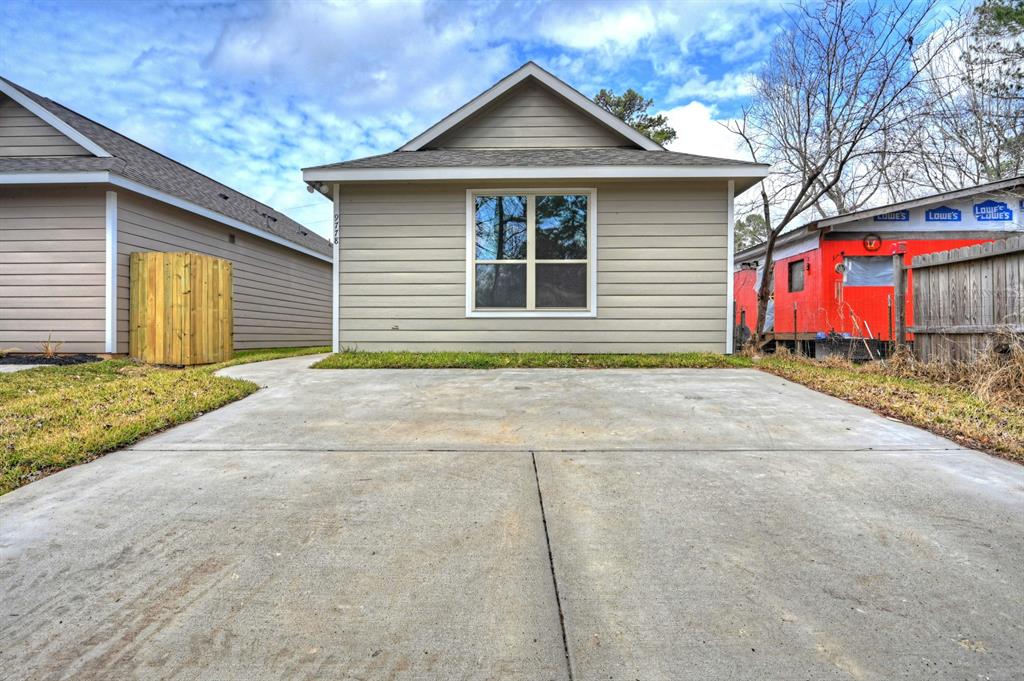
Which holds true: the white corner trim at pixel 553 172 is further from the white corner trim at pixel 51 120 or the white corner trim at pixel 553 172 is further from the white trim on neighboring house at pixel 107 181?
the white corner trim at pixel 51 120

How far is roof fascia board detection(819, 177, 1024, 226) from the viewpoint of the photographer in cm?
941

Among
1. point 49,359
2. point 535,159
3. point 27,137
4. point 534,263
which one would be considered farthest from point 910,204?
point 27,137

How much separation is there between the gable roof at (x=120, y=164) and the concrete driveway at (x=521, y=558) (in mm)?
7019

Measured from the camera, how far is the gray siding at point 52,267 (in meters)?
7.79

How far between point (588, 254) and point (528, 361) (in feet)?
6.79

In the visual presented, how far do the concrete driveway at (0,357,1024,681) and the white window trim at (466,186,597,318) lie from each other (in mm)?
4134

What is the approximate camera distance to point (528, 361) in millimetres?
6762

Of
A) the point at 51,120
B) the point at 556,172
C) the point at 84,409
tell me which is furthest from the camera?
the point at 51,120

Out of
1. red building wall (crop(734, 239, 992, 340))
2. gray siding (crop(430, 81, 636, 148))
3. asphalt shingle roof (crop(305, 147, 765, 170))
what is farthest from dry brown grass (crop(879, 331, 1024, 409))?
gray siding (crop(430, 81, 636, 148))

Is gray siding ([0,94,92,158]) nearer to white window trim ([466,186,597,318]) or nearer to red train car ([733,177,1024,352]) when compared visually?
white window trim ([466,186,597,318])

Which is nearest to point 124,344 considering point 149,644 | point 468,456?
point 468,456

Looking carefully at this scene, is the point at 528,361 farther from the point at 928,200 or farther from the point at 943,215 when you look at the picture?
the point at 943,215

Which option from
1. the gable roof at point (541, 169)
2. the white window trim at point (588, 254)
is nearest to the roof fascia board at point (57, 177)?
the gable roof at point (541, 169)

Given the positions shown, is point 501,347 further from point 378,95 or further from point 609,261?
point 378,95
